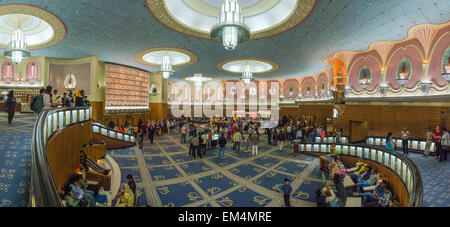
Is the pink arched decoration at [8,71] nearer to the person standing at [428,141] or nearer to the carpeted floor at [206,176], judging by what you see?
the carpeted floor at [206,176]

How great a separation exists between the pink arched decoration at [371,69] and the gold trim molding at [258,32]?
5517 mm

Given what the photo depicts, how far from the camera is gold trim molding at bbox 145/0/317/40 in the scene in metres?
5.15

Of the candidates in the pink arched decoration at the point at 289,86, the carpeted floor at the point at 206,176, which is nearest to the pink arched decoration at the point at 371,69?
the carpeted floor at the point at 206,176

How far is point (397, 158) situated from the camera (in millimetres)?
4902

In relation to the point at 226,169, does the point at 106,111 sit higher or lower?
higher

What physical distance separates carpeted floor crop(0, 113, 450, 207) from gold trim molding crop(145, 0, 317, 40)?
465cm

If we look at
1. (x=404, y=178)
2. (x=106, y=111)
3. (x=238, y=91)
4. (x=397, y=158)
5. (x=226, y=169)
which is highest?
(x=238, y=91)

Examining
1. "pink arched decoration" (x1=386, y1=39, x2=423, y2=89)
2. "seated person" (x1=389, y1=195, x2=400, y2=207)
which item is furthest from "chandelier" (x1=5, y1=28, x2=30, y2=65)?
"pink arched decoration" (x1=386, y1=39, x2=423, y2=89)

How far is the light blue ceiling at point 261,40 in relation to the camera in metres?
5.03

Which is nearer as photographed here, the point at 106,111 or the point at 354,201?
the point at 354,201

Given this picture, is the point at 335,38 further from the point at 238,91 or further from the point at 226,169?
the point at 238,91

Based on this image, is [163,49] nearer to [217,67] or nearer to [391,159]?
[217,67]
